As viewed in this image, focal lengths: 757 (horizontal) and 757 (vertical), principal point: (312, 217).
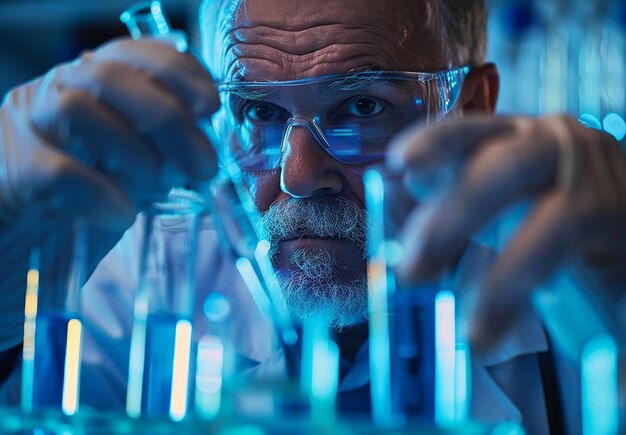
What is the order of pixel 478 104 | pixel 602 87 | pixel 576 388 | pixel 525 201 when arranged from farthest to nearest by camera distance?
pixel 602 87, pixel 478 104, pixel 576 388, pixel 525 201

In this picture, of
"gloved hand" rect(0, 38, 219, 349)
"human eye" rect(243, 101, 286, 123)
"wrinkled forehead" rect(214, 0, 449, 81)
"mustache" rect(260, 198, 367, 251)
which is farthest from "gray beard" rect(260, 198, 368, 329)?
"gloved hand" rect(0, 38, 219, 349)

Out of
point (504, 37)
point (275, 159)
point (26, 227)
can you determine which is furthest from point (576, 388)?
point (504, 37)

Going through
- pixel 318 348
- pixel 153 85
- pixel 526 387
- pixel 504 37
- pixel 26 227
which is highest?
pixel 504 37

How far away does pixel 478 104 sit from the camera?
1408mm

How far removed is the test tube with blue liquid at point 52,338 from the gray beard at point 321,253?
391mm

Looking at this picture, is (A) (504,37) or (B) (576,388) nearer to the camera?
(B) (576,388)

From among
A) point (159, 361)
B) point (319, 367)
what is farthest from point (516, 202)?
point (159, 361)

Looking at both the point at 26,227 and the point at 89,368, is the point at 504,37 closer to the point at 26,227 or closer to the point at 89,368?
the point at 89,368

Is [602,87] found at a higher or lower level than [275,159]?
higher

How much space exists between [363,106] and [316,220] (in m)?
0.19

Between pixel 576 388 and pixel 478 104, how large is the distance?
0.54 m

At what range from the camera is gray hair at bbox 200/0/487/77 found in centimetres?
127

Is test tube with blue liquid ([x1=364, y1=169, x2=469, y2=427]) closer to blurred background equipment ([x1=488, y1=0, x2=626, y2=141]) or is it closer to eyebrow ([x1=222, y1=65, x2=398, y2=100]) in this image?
eyebrow ([x1=222, y1=65, x2=398, y2=100])

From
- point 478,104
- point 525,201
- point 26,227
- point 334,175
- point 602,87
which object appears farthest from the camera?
point 602,87
